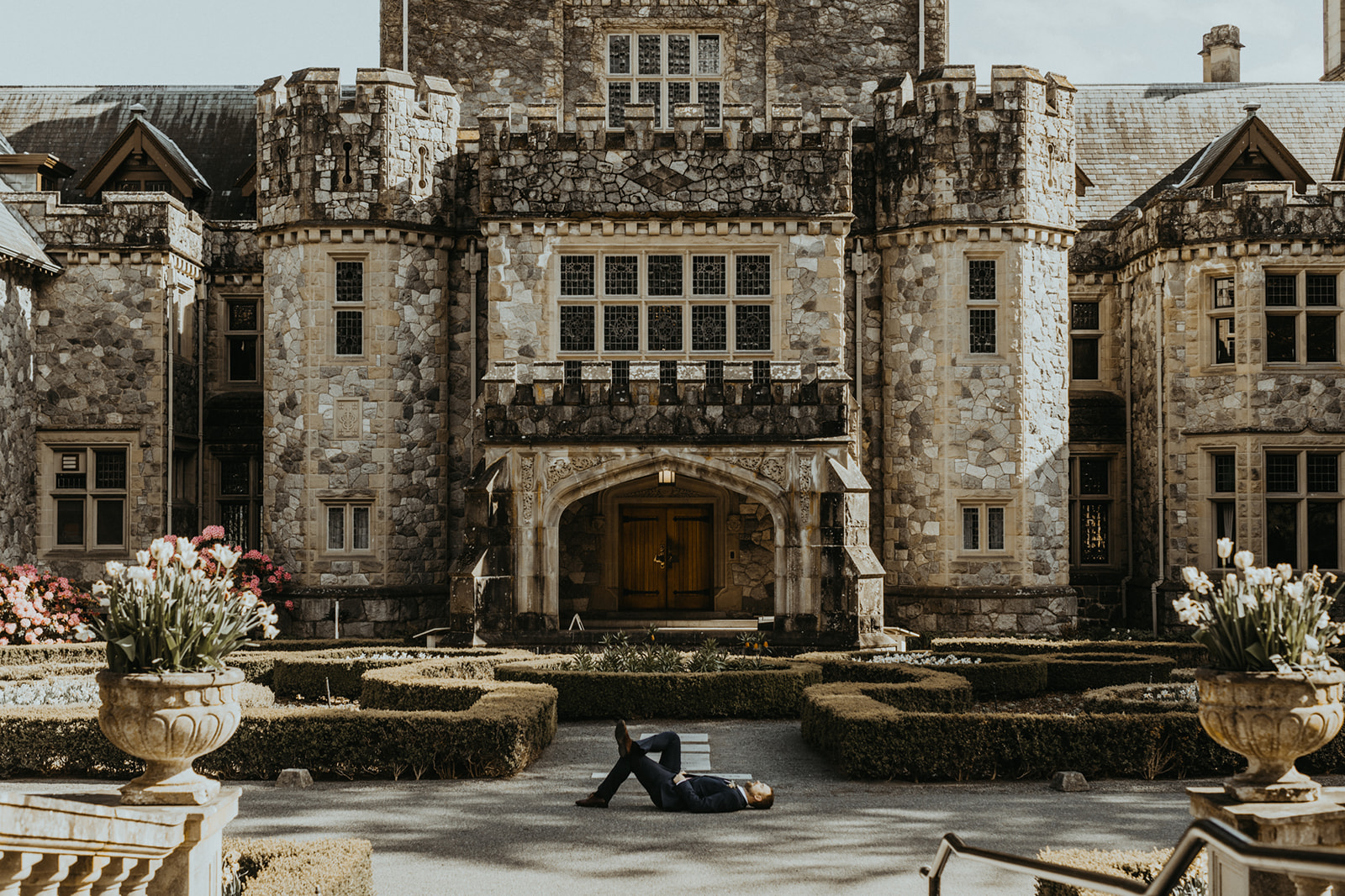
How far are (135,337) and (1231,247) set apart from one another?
1948 cm

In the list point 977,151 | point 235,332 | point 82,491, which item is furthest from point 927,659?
point 82,491

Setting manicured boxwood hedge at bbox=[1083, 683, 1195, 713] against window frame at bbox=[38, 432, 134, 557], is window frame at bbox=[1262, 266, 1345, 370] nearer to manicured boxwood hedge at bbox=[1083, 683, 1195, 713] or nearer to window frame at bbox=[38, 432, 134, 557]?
manicured boxwood hedge at bbox=[1083, 683, 1195, 713]

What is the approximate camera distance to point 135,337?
73.0ft

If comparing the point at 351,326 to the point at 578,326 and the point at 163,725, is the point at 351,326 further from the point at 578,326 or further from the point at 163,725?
the point at 163,725

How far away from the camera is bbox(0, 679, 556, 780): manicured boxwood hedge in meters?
11.1

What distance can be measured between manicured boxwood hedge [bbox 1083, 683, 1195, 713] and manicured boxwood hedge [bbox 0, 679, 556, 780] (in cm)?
597

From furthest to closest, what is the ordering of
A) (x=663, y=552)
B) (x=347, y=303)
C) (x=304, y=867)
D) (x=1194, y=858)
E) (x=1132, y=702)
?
(x=663, y=552) → (x=347, y=303) → (x=1132, y=702) → (x=304, y=867) → (x=1194, y=858)

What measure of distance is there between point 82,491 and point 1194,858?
2183 centimetres

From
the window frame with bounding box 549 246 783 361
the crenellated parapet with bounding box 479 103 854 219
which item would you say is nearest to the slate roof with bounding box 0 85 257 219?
the crenellated parapet with bounding box 479 103 854 219

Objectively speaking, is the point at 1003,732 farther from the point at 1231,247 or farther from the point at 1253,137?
the point at 1253,137

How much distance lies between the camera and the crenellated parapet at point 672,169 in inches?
797

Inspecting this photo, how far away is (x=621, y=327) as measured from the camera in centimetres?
2072

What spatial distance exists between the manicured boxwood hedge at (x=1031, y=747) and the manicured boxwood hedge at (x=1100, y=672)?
4.63 meters

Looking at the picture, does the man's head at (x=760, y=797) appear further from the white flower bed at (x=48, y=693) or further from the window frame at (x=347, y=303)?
the window frame at (x=347, y=303)
